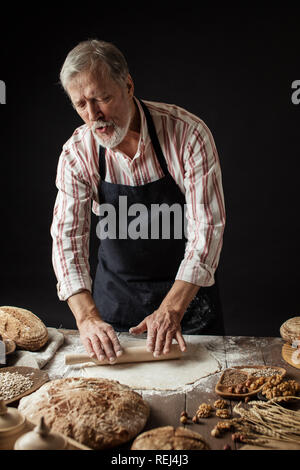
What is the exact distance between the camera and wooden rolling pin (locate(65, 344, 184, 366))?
227cm

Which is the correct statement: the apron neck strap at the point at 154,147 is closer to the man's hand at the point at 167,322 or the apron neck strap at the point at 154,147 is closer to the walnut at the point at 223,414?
the man's hand at the point at 167,322

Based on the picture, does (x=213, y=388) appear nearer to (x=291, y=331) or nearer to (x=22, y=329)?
(x=291, y=331)

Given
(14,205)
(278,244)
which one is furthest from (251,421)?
(14,205)

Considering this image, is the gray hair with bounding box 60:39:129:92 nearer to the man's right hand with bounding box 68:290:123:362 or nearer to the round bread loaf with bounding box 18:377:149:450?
the man's right hand with bounding box 68:290:123:362

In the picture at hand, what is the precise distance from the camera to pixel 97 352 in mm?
2279

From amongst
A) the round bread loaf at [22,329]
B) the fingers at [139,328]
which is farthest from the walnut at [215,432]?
the round bread loaf at [22,329]

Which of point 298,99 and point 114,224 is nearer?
point 114,224

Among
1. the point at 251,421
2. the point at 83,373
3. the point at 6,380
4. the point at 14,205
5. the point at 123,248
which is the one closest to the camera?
the point at 251,421

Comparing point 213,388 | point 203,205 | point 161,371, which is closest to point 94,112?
point 203,205

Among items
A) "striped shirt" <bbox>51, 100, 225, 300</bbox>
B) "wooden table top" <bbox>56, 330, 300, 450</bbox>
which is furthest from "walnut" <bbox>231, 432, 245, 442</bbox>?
"striped shirt" <bbox>51, 100, 225, 300</bbox>

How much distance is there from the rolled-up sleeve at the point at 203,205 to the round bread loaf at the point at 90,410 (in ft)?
2.47

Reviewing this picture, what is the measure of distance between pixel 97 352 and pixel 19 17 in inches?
130

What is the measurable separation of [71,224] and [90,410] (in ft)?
3.70

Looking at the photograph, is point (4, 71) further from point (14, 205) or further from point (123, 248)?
point (123, 248)
